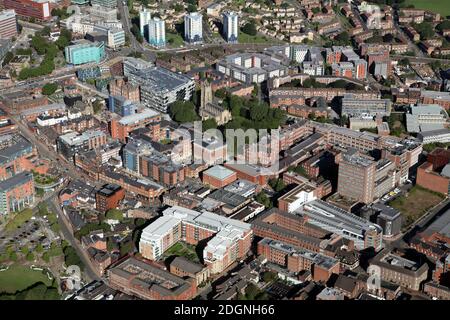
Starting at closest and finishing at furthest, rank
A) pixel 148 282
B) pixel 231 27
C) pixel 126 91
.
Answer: pixel 148 282 → pixel 126 91 → pixel 231 27

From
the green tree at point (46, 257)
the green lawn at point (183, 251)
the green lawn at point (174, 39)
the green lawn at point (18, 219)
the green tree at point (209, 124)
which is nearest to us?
the green tree at point (46, 257)

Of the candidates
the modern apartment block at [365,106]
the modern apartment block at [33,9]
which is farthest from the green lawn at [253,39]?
the modern apartment block at [33,9]

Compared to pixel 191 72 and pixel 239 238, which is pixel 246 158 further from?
pixel 191 72

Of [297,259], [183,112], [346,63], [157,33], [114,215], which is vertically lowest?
[114,215]

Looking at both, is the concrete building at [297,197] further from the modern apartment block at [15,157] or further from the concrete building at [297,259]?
the modern apartment block at [15,157]

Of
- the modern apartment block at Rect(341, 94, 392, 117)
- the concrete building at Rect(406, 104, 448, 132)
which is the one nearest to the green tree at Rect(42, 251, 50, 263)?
the modern apartment block at Rect(341, 94, 392, 117)

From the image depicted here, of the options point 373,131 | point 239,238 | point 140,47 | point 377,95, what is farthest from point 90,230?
point 140,47

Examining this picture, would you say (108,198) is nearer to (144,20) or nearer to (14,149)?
(14,149)

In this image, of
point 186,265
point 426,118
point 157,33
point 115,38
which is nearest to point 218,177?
point 186,265
